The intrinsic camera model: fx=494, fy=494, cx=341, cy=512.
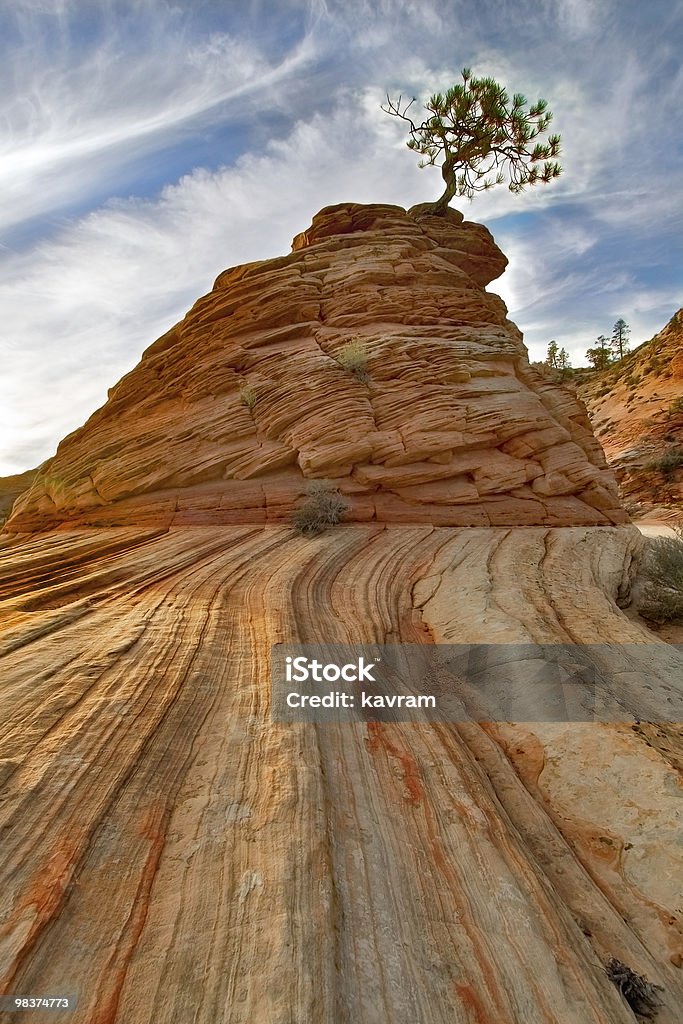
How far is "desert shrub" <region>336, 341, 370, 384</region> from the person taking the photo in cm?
1463

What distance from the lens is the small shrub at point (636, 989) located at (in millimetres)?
3014

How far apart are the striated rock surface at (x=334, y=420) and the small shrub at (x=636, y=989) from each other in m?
9.98

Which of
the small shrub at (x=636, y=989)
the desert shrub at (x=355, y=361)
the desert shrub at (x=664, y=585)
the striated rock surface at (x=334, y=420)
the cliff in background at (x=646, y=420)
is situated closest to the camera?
the small shrub at (x=636, y=989)

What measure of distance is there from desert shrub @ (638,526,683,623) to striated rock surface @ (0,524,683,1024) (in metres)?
4.04

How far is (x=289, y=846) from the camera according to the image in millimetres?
3346

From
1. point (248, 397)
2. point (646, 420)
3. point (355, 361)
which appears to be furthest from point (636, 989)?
point (646, 420)

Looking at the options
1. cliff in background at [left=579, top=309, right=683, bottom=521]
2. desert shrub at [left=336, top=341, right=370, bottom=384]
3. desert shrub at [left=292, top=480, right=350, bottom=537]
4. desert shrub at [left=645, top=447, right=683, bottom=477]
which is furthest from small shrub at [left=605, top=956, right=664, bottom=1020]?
desert shrub at [left=645, top=447, right=683, bottom=477]

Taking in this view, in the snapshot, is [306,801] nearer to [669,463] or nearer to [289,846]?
[289,846]

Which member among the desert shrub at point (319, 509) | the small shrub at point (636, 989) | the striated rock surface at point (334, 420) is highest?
the striated rock surface at point (334, 420)

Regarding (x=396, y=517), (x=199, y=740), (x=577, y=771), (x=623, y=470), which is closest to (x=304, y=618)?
(x=199, y=740)

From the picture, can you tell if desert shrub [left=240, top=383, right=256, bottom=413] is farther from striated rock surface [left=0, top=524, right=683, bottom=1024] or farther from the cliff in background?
the cliff in background

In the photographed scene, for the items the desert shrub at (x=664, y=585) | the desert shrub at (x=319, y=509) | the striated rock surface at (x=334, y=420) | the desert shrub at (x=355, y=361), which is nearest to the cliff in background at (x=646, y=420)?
the striated rock surface at (x=334, y=420)

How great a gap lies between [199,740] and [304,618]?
3.02 m

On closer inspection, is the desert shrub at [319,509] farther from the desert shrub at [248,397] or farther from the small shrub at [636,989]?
the small shrub at [636,989]
